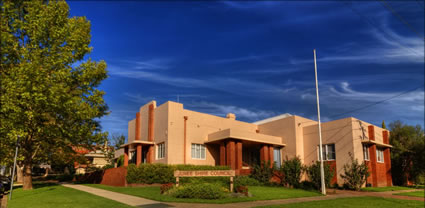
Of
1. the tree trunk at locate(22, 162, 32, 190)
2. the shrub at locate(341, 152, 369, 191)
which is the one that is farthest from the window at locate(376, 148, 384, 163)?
the tree trunk at locate(22, 162, 32, 190)

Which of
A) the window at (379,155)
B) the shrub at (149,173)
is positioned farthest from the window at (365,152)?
the shrub at (149,173)

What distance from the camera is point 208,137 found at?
28.0 metres

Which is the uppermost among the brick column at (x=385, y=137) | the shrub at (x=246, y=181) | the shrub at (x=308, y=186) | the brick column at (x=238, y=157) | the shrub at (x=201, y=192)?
the brick column at (x=385, y=137)

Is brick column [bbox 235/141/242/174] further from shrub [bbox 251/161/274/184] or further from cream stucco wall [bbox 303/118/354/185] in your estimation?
cream stucco wall [bbox 303/118/354/185]

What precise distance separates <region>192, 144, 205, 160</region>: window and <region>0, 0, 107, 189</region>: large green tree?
864 cm

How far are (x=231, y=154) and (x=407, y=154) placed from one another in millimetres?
17456

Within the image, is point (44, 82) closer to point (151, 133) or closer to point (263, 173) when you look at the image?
point (151, 133)

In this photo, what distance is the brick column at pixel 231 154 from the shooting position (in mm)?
24889

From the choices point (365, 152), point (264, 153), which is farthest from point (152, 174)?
point (365, 152)

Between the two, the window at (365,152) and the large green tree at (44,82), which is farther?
the window at (365,152)

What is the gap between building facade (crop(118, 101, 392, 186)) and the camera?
25.5 m

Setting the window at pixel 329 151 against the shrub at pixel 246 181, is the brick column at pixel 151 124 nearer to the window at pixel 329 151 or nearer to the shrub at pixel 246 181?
the shrub at pixel 246 181

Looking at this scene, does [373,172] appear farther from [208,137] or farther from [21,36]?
[21,36]

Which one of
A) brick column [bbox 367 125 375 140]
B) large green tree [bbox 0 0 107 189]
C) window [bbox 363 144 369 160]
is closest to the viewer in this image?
large green tree [bbox 0 0 107 189]
